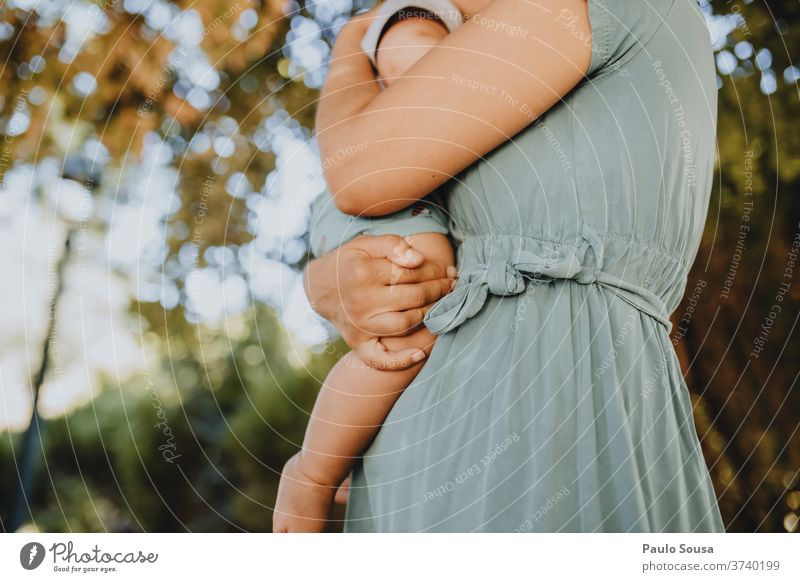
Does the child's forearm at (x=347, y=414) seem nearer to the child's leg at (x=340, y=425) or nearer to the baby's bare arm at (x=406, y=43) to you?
the child's leg at (x=340, y=425)

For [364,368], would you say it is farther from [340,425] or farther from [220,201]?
[220,201]

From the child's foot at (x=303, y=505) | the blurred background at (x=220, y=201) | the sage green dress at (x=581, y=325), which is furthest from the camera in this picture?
the blurred background at (x=220, y=201)

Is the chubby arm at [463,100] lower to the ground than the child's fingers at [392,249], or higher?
higher

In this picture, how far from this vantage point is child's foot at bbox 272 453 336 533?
2.63 feet

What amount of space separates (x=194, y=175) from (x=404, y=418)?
166 centimetres

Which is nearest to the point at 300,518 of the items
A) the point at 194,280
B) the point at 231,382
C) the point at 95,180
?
the point at 194,280

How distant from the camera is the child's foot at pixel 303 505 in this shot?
80 centimetres

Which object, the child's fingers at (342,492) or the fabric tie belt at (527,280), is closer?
the fabric tie belt at (527,280)

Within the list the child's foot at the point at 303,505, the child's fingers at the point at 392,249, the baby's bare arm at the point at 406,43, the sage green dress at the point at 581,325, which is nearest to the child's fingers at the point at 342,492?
the child's foot at the point at 303,505

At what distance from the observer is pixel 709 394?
1.90 metres

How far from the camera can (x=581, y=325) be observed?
605 millimetres

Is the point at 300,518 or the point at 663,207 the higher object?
the point at 663,207

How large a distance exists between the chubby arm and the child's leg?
107 mm
